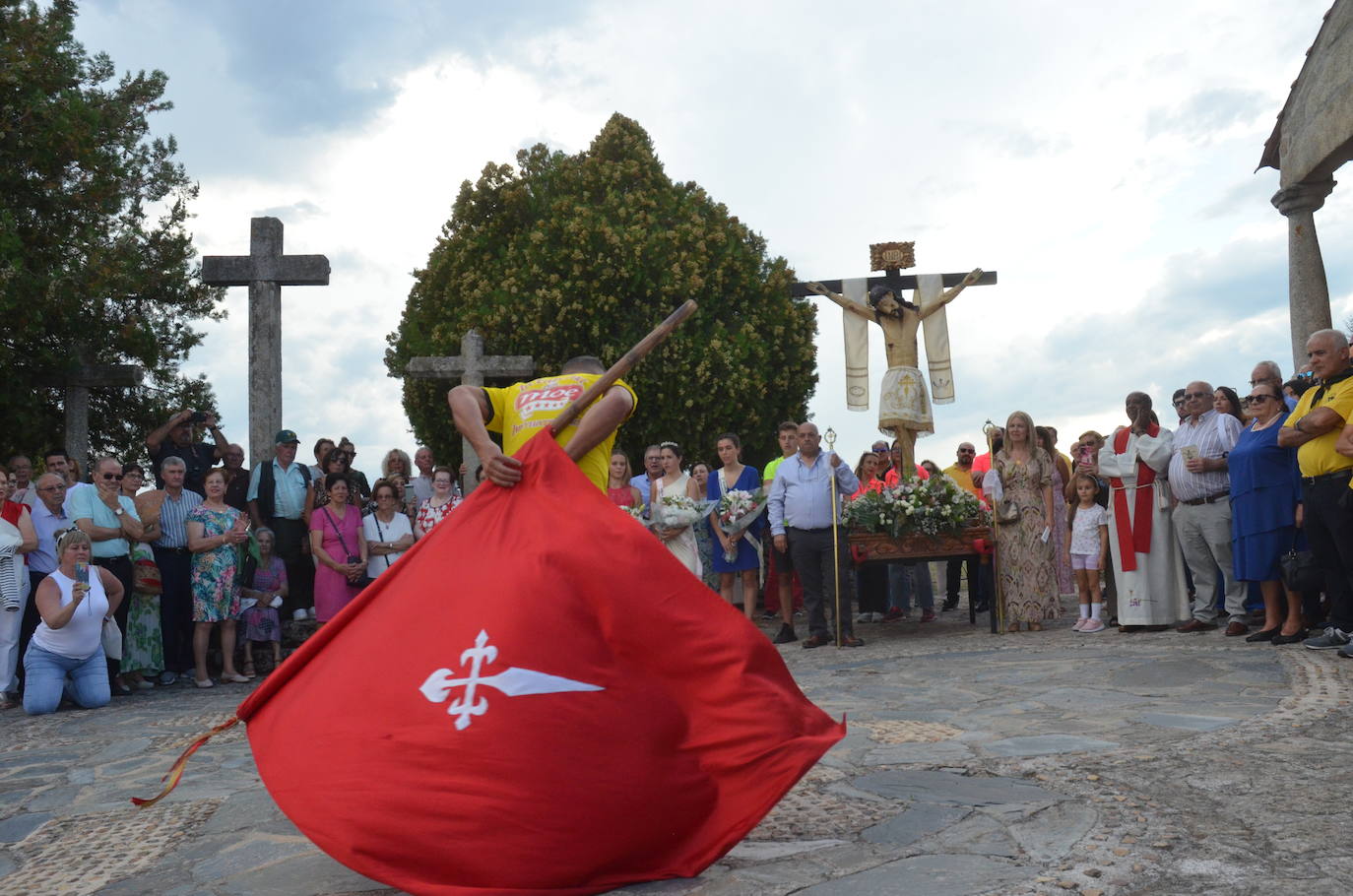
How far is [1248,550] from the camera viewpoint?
364 inches

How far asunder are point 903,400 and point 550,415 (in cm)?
989

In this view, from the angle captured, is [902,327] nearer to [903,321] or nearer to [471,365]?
[903,321]

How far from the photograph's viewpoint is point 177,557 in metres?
10.4

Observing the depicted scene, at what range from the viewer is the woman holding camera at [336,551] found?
1097cm

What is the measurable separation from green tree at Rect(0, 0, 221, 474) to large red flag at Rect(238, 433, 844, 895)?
11.7m

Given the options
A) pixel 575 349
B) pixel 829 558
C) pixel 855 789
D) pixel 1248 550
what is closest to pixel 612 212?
pixel 575 349

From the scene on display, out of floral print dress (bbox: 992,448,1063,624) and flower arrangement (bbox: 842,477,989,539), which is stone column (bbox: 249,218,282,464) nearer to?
flower arrangement (bbox: 842,477,989,539)

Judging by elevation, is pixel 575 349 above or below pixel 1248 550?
above

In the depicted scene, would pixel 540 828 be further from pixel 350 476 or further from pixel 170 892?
pixel 350 476

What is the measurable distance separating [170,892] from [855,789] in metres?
2.62

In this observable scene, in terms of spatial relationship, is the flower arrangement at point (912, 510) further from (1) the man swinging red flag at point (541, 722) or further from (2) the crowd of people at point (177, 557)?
(1) the man swinging red flag at point (541, 722)

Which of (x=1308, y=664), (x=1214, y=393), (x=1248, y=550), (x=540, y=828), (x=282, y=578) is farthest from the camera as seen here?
(x=282, y=578)

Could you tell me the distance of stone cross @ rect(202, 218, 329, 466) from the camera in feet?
43.6

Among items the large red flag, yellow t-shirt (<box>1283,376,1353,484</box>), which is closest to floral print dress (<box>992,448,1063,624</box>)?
yellow t-shirt (<box>1283,376,1353,484</box>)
